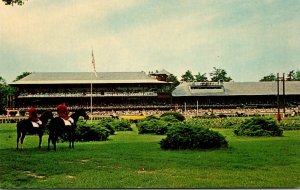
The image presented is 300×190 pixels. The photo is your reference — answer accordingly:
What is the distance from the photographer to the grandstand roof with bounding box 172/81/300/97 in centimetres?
5289

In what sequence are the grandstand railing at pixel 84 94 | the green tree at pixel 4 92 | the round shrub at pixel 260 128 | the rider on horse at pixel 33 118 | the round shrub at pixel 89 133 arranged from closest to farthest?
the rider on horse at pixel 33 118, the round shrub at pixel 89 133, the round shrub at pixel 260 128, the grandstand railing at pixel 84 94, the green tree at pixel 4 92

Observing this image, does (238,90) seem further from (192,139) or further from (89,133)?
(192,139)

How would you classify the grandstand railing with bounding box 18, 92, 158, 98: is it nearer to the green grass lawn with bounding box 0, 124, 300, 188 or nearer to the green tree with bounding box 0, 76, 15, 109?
the green tree with bounding box 0, 76, 15, 109

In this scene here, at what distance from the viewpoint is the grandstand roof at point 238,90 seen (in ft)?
174

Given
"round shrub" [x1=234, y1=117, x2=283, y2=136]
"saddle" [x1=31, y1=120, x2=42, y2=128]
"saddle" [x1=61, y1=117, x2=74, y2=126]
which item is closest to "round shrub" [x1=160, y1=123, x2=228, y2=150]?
"saddle" [x1=61, y1=117, x2=74, y2=126]

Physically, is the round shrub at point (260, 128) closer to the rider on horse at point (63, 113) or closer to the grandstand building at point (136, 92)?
the grandstand building at point (136, 92)

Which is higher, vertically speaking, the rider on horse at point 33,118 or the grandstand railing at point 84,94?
the grandstand railing at point 84,94

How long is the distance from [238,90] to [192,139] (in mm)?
38679

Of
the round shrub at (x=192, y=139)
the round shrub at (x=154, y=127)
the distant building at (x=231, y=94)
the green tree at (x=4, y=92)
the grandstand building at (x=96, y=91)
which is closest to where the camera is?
the round shrub at (x=192, y=139)

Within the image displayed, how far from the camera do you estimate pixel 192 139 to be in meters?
16.8

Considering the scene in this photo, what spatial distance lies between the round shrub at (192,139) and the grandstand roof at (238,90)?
3503cm

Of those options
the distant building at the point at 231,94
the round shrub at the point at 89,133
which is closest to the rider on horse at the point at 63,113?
the round shrub at the point at 89,133

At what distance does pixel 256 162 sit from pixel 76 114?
6988 millimetres

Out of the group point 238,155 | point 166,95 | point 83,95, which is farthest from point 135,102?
point 238,155
